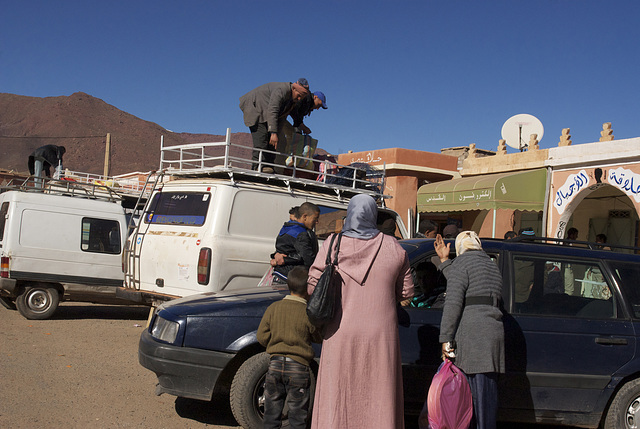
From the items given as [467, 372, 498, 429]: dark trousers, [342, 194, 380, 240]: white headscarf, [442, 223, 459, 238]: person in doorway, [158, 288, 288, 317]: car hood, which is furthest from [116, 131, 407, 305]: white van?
[467, 372, 498, 429]: dark trousers

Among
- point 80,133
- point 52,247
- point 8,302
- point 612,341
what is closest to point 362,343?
point 612,341

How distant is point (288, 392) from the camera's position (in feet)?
12.8

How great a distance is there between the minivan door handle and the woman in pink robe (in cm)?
194

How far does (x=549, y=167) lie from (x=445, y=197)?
9.92 ft

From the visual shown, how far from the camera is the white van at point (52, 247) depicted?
920 centimetres

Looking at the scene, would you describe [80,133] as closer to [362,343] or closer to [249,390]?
[249,390]

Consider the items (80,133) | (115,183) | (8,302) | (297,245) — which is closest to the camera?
(297,245)

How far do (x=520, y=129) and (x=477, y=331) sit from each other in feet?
48.3

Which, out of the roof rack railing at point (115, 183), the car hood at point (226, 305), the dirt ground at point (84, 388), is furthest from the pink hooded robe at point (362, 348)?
the roof rack railing at point (115, 183)

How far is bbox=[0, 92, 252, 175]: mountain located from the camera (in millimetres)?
102375

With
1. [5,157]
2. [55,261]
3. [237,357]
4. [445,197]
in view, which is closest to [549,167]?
[445,197]

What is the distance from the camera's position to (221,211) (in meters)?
7.09

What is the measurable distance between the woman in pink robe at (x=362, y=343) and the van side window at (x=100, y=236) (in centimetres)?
735

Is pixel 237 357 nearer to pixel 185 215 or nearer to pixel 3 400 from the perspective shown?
pixel 3 400
